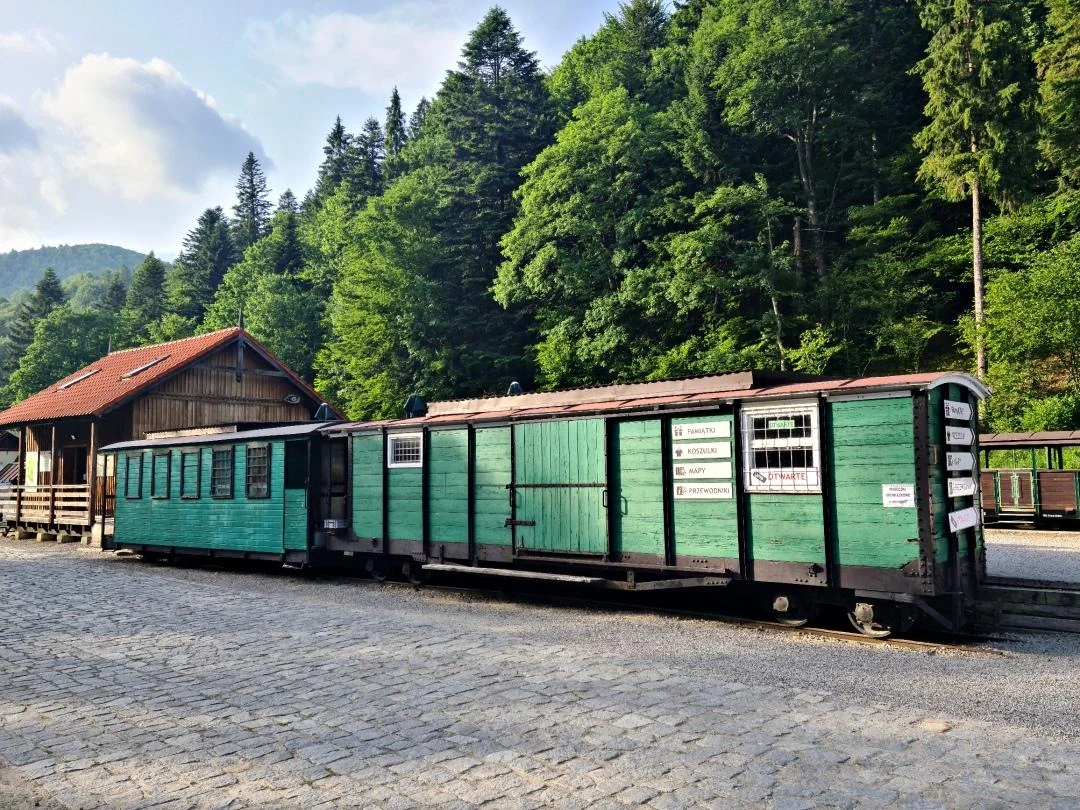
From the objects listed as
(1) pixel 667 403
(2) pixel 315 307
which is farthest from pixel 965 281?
(2) pixel 315 307

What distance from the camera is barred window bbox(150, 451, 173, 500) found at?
58.6ft

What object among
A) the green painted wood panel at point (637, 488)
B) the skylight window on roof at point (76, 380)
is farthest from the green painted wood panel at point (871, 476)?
the skylight window on roof at point (76, 380)

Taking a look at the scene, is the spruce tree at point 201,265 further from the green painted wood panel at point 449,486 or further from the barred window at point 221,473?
the green painted wood panel at point 449,486

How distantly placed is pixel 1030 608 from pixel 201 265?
8527cm

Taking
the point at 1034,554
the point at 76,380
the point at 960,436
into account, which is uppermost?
the point at 76,380

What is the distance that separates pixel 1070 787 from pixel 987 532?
18.1 m

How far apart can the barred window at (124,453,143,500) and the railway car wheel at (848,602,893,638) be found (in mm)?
16692

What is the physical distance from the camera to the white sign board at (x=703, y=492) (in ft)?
30.4

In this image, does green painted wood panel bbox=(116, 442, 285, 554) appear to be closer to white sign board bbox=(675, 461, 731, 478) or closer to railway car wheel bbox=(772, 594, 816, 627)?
white sign board bbox=(675, 461, 731, 478)

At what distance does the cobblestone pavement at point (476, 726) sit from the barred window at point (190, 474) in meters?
7.59

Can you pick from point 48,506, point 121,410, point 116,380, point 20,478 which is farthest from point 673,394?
point 20,478

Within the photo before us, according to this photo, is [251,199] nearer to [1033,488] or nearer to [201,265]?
[201,265]

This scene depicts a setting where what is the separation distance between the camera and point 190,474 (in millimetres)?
17156

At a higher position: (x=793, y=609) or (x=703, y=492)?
(x=703, y=492)
